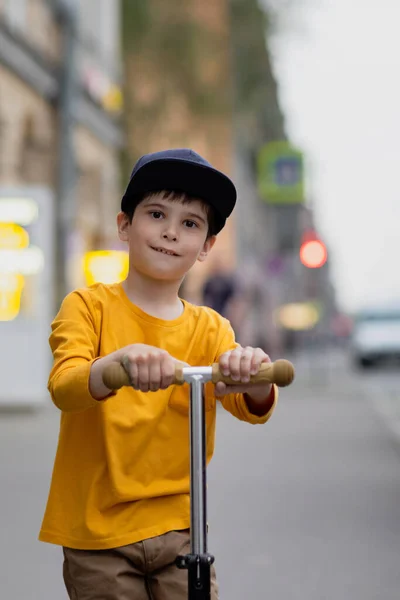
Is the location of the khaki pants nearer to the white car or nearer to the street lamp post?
the street lamp post

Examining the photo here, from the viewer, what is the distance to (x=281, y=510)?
22.2ft

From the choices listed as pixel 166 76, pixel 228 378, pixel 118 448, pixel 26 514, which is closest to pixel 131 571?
Result: pixel 118 448

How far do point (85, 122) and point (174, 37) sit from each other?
5.52 metres

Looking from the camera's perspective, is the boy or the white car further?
the white car

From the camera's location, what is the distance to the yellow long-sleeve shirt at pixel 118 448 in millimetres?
2615

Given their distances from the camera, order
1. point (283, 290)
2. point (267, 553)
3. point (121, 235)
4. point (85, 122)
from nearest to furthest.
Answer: point (121, 235)
point (267, 553)
point (85, 122)
point (283, 290)

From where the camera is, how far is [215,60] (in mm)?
32500

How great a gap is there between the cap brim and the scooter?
0.50 m

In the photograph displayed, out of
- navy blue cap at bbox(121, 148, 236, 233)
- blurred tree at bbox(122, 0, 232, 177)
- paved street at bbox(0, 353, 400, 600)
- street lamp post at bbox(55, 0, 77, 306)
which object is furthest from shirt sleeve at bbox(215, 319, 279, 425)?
blurred tree at bbox(122, 0, 232, 177)

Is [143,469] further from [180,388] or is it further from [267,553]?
[267,553]

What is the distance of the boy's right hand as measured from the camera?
217cm

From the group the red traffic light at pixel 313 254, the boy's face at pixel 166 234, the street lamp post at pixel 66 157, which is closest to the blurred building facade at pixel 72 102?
the street lamp post at pixel 66 157

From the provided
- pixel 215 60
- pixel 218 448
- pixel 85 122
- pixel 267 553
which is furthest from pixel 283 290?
pixel 267 553

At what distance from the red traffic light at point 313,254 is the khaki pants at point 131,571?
1685 centimetres
